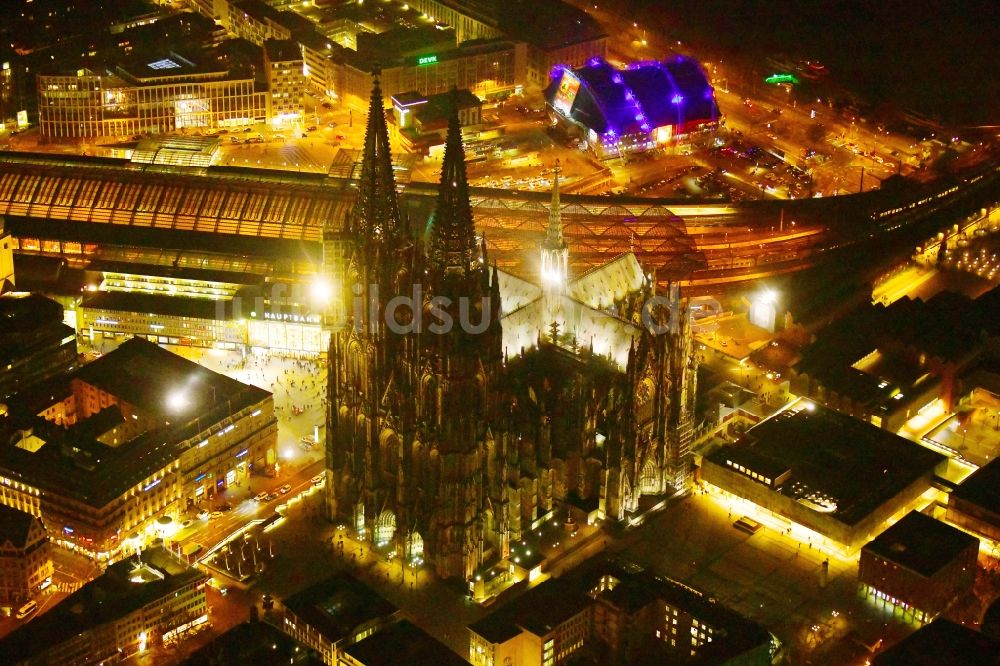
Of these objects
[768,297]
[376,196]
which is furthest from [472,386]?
[768,297]

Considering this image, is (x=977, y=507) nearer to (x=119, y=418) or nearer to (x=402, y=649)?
(x=402, y=649)

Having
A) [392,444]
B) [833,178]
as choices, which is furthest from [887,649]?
[833,178]

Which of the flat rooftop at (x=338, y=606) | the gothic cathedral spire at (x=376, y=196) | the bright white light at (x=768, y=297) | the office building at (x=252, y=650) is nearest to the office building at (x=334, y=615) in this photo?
the flat rooftop at (x=338, y=606)

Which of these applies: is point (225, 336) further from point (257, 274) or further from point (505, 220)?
point (505, 220)

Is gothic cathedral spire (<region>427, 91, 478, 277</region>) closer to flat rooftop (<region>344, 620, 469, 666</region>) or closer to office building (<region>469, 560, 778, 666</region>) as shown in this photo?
office building (<region>469, 560, 778, 666</region>)

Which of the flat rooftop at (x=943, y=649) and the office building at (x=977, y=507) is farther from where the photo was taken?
the office building at (x=977, y=507)

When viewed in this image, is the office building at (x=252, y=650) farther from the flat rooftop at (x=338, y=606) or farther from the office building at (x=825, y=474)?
the office building at (x=825, y=474)

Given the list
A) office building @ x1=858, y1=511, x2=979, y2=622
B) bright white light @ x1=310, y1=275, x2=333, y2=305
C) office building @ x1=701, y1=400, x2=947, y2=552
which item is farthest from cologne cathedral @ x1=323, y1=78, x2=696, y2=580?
bright white light @ x1=310, y1=275, x2=333, y2=305
